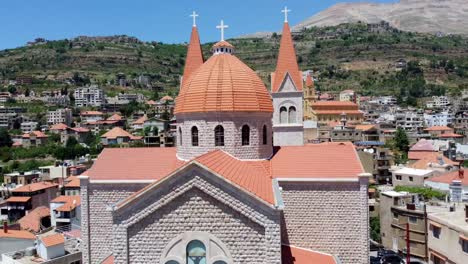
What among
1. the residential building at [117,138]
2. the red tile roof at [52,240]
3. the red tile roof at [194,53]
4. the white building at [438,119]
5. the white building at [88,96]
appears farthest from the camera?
the white building at [88,96]

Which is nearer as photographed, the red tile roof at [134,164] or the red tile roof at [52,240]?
the red tile roof at [134,164]

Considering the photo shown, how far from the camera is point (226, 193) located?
1188 centimetres

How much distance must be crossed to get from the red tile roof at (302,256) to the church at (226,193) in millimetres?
66

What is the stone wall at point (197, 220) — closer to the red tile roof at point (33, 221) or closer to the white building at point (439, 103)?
the red tile roof at point (33, 221)

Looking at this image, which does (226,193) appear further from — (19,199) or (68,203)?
(19,199)

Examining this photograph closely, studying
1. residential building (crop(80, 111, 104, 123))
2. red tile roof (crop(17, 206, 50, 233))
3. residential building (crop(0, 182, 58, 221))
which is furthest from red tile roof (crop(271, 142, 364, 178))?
residential building (crop(80, 111, 104, 123))

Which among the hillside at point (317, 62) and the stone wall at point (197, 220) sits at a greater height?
the hillside at point (317, 62)

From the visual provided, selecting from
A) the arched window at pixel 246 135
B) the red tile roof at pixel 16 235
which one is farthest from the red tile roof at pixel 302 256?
the red tile roof at pixel 16 235

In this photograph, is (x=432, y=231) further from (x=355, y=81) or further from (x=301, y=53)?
(x=301, y=53)

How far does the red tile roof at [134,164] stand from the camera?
62.7 ft

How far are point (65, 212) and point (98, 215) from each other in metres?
18.2

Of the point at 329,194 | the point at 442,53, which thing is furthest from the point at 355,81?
the point at 329,194

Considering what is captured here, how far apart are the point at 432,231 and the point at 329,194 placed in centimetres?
875

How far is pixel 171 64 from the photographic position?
177625mm
